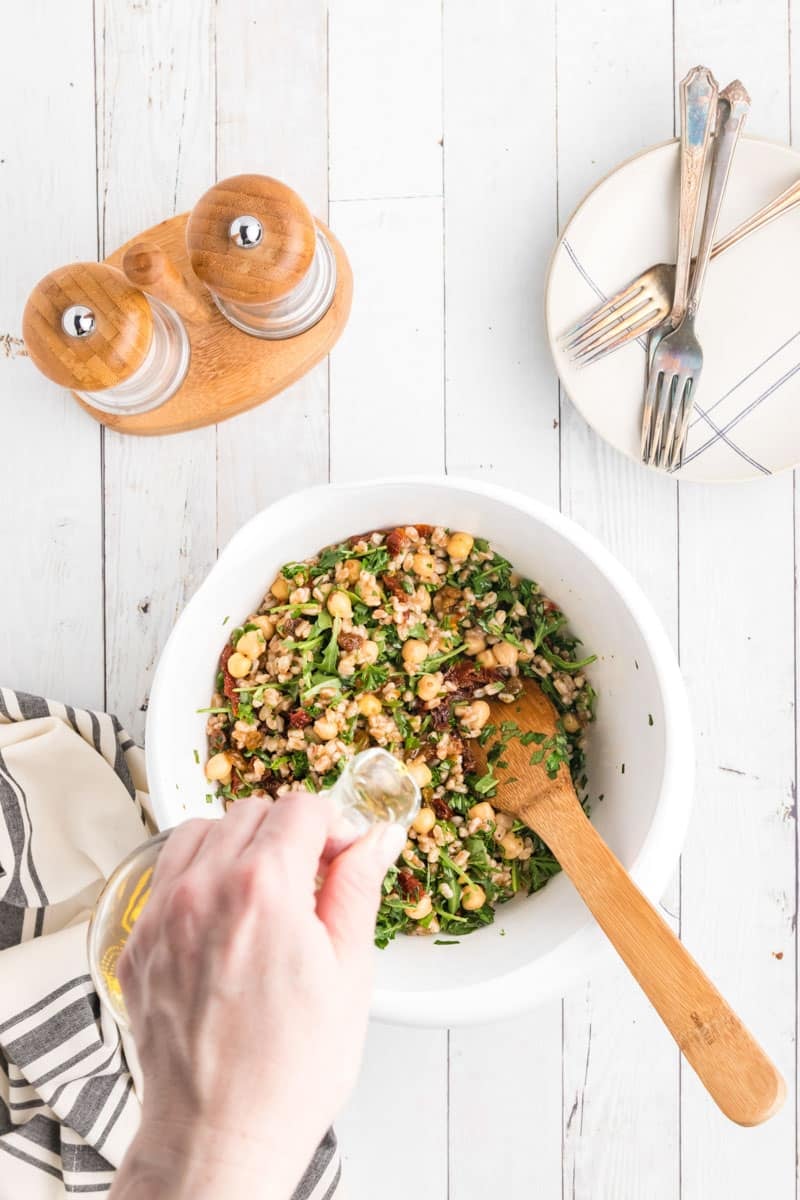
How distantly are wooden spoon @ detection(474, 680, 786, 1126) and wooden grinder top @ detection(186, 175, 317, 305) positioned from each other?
1.87ft

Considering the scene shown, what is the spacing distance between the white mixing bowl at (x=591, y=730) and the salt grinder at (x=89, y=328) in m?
0.23

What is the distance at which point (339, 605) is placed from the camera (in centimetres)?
100

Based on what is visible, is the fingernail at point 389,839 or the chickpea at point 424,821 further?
the chickpea at point 424,821

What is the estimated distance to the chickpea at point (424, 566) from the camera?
1.00m

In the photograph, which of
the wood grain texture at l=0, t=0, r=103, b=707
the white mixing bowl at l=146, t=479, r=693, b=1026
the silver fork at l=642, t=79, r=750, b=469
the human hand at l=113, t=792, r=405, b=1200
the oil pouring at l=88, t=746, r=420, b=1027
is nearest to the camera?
the human hand at l=113, t=792, r=405, b=1200

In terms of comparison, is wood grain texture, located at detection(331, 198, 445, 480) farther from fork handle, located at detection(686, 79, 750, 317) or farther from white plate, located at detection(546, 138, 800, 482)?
fork handle, located at detection(686, 79, 750, 317)

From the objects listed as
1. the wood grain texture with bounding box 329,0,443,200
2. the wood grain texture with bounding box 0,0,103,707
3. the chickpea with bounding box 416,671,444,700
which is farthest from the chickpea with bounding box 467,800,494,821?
the wood grain texture with bounding box 329,0,443,200

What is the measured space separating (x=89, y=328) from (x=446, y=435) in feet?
1.33

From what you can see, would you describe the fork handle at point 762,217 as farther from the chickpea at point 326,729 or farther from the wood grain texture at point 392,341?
the chickpea at point 326,729

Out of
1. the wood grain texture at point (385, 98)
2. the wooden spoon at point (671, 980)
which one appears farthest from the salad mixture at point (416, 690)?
the wood grain texture at point (385, 98)

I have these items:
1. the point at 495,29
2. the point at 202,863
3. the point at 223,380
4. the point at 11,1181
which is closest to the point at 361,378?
the point at 223,380

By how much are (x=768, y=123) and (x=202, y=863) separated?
102cm

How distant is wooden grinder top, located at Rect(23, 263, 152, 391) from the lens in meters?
0.97

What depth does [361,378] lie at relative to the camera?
45.3 inches
